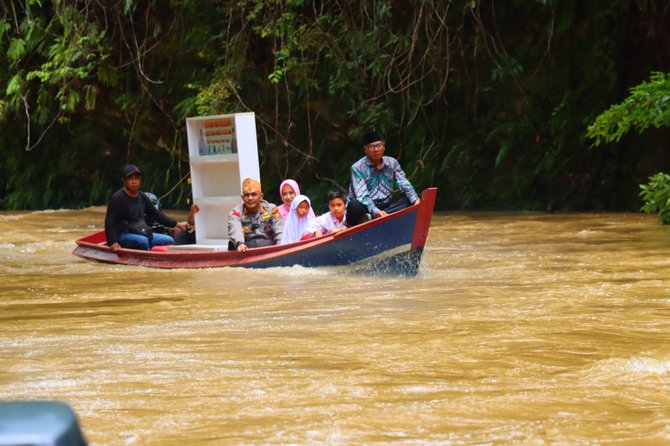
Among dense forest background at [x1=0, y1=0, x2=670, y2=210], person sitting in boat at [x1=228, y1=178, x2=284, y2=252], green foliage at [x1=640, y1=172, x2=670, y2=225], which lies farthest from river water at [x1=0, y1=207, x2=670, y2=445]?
dense forest background at [x1=0, y1=0, x2=670, y2=210]

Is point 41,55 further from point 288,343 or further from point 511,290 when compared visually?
point 288,343

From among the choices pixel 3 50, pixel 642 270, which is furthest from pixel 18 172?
pixel 642 270

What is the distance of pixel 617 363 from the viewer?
5715mm

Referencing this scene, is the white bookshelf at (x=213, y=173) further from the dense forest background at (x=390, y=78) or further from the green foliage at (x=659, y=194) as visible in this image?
the green foliage at (x=659, y=194)

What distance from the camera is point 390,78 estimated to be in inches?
650

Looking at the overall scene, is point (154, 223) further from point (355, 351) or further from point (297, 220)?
point (355, 351)

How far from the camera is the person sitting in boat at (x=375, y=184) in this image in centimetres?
1020

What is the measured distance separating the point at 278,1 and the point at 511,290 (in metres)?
7.78

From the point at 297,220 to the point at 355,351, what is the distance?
446cm

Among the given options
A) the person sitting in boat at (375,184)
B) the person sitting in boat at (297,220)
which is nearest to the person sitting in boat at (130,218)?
the person sitting in boat at (297,220)

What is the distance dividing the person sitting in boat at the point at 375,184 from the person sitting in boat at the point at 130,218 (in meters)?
2.26

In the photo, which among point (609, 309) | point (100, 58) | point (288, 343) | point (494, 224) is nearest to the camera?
point (288, 343)

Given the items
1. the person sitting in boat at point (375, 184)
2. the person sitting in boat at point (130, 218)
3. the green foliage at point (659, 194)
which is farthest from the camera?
the green foliage at point (659, 194)

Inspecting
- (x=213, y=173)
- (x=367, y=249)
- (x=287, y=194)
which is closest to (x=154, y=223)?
(x=213, y=173)
